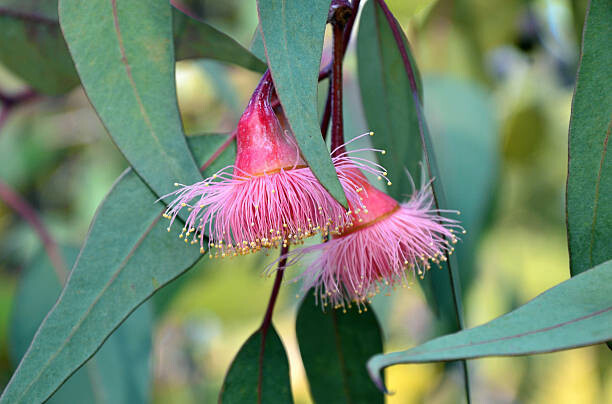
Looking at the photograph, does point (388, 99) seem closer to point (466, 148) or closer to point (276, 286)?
point (276, 286)

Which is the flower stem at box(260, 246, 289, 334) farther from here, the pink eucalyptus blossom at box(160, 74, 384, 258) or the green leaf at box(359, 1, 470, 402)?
the green leaf at box(359, 1, 470, 402)

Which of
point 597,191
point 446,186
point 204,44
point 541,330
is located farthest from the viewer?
point 446,186

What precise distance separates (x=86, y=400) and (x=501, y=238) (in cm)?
159

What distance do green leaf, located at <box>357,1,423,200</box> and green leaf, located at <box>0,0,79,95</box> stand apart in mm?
545

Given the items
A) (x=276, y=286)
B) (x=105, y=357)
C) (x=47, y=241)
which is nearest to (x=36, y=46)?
(x=47, y=241)

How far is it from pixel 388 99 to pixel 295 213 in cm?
32

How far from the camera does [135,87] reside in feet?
2.25

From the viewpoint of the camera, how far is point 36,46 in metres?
1.18

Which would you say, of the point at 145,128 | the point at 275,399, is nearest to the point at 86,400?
the point at 275,399

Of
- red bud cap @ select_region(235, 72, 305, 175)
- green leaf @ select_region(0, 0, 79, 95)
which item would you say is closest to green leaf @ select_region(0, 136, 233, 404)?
red bud cap @ select_region(235, 72, 305, 175)

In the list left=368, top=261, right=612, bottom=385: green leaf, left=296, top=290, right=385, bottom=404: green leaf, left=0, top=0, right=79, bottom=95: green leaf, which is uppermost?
left=0, top=0, right=79, bottom=95: green leaf

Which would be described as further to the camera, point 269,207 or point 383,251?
point 383,251

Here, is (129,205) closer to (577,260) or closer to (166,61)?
(166,61)

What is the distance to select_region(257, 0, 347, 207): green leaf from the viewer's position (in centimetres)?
50
